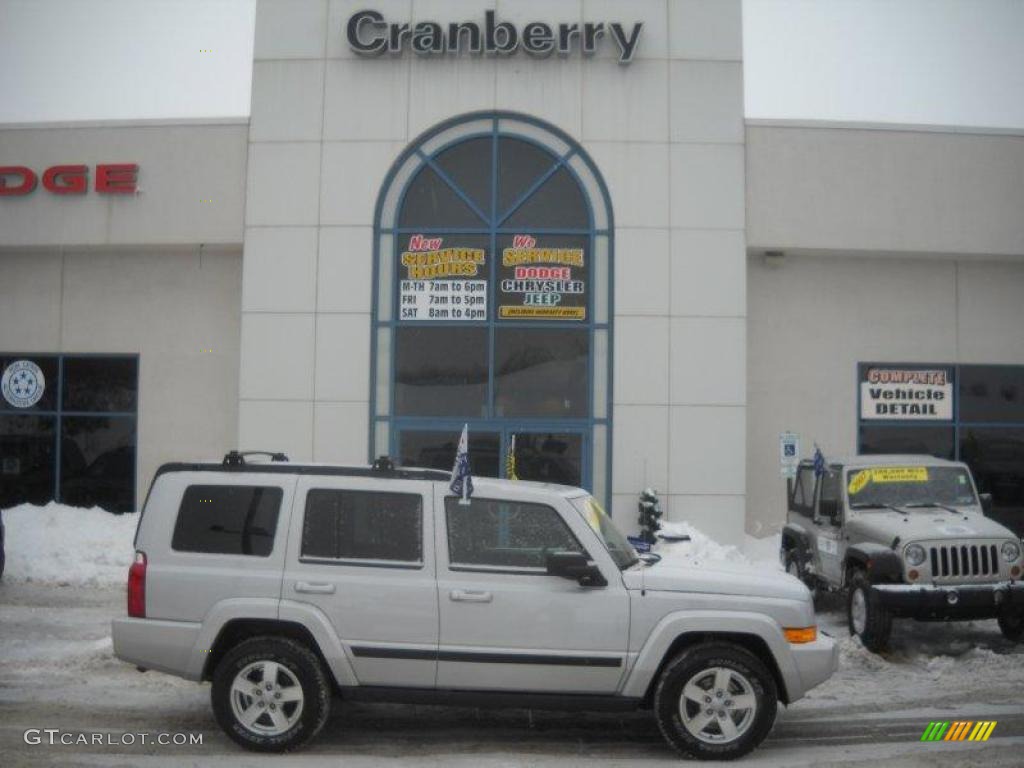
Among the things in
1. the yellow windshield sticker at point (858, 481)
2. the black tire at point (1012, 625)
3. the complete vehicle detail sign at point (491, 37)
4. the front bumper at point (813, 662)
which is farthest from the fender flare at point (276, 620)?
the complete vehicle detail sign at point (491, 37)

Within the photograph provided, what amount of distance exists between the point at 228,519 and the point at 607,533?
2.62 metres

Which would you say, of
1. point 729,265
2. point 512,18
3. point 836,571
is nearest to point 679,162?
point 729,265

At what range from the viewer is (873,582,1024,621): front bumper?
10320mm

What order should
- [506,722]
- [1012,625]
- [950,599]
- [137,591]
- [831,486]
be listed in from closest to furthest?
[137,591] < [506,722] < [950,599] < [1012,625] < [831,486]

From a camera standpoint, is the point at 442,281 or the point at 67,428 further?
the point at 67,428

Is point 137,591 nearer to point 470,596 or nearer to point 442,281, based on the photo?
point 470,596

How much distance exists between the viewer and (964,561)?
34.9 feet

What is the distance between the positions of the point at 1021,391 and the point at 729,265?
6.24 metres

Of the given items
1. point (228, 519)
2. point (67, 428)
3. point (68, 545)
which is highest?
point (67, 428)

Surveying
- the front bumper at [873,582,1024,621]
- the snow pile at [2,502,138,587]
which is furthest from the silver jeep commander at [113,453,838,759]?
the snow pile at [2,502,138,587]

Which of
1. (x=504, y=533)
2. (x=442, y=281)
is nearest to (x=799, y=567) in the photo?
(x=442, y=281)

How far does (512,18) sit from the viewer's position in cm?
1755

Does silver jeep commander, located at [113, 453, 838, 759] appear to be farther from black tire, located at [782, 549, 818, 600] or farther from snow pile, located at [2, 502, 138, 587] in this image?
snow pile, located at [2, 502, 138, 587]

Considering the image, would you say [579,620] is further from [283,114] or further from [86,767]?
[283,114]
